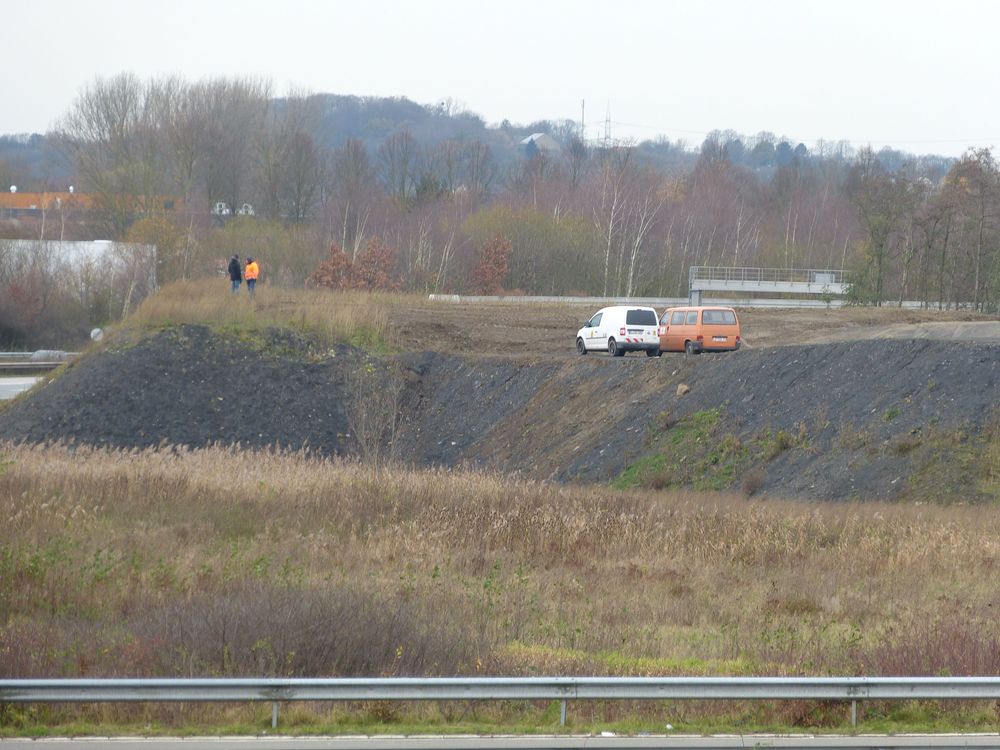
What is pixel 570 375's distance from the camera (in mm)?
38188

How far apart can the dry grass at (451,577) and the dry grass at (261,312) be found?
20.0 meters

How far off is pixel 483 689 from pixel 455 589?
566 cm

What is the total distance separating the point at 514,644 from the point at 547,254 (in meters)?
63.5

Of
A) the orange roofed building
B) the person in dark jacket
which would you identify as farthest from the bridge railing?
the orange roofed building

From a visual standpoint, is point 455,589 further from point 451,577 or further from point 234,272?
point 234,272

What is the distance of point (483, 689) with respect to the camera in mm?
8500

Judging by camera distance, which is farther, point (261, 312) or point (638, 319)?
point (261, 312)

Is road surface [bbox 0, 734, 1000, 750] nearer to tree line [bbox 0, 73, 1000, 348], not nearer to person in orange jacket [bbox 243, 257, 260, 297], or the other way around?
person in orange jacket [bbox 243, 257, 260, 297]

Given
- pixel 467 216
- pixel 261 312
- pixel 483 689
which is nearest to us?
pixel 483 689

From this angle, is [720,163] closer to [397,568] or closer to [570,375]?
[570,375]

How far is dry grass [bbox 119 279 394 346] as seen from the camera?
1713 inches

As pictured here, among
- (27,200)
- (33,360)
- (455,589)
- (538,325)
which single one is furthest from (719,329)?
(27,200)

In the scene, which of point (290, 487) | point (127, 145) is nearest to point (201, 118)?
point (127, 145)

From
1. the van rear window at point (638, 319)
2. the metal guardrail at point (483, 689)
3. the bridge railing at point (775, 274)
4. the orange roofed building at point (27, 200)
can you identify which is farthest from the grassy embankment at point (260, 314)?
the orange roofed building at point (27, 200)
